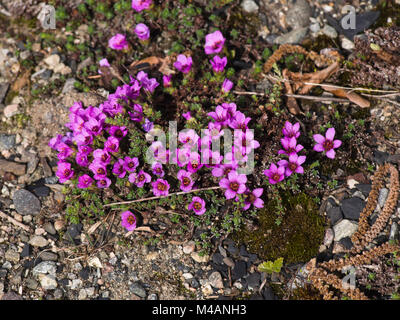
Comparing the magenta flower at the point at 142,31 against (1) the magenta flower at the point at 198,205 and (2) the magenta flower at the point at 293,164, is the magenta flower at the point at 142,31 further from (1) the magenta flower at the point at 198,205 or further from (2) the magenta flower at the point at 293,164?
(2) the magenta flower at the point at 293,164

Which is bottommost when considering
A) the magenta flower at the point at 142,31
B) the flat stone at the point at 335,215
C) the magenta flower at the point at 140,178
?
the flat stone at the point at 335,215

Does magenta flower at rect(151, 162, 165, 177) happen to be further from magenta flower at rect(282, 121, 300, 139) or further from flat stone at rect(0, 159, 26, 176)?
flat stone at rect(0, 159, 26, 176)

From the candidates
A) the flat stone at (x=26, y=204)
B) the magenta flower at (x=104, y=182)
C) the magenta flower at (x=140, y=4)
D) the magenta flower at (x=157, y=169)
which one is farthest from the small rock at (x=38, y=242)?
the magenta flower at (x=140, y=4)

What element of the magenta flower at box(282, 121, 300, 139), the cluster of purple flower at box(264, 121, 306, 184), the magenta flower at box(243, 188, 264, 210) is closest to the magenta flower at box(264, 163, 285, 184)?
the cluster of purple flower at box(264, 121, 306, 184)

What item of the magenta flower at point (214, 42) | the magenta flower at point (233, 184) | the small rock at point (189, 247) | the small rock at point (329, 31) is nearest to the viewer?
the magenta flower at point (233, 184)

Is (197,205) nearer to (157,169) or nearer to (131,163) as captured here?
Result: (157,169)

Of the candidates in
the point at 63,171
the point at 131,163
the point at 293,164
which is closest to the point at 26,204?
the point at 63,171
